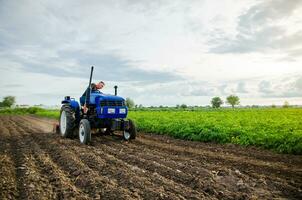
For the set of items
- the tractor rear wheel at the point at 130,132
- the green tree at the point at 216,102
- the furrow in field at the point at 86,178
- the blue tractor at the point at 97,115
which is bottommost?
the furrow in field at the point at 86,178

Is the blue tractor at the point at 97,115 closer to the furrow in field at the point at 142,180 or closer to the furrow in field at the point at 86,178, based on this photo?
the furrow in field at the point at 86,178

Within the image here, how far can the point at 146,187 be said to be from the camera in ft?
17.8

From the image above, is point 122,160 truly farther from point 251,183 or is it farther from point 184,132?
point 184,132

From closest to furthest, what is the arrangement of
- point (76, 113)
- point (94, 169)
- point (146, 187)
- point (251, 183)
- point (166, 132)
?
point (146, 187) < point (251, 183) < point (94, 169) < point (76, 113) < point (166, 132)

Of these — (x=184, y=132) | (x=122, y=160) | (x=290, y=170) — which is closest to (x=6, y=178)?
(x=122, y=160)

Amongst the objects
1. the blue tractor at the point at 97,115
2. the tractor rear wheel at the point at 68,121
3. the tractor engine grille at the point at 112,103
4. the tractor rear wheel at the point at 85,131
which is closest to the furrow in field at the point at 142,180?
the tractor rear wheel at the point at 85,131

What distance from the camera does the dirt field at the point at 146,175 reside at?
17.0 ft

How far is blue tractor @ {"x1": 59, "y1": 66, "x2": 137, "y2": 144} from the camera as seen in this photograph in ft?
36.9

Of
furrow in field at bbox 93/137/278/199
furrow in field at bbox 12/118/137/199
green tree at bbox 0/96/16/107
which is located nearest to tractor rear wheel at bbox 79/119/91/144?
furrow in field at bbox 12/118/137/199

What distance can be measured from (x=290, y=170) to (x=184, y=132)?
6.91 meters

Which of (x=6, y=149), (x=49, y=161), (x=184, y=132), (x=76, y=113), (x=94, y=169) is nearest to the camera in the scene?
(x=94, y=169)

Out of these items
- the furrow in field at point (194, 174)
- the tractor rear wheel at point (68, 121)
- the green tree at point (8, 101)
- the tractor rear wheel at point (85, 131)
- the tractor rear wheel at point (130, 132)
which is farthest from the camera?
the green tree at point (8, 101)

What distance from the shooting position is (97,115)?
11430 mm

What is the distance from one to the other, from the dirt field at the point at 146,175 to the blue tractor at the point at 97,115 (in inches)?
70.3
